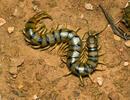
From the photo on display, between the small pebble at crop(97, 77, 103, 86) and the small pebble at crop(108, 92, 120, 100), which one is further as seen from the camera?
the small pebble at crop(97, 77, 103, 86)

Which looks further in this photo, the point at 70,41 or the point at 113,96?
the point at 70,41

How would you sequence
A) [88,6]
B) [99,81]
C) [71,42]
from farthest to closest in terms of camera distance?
[88,6] < [71,42] < [99,81]

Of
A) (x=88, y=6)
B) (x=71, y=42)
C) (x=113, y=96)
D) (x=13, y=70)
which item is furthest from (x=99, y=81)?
(x=13, y=70)

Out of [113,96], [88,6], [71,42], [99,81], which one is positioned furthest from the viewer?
[88,6]

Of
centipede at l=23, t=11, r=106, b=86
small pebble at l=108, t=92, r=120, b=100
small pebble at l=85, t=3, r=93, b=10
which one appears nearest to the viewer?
small pebble at l=108, t=92, r=120, b=100

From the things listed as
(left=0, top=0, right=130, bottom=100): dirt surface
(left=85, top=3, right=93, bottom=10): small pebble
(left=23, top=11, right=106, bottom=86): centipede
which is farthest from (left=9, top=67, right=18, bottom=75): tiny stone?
(left=85, top=3, right=93, bottom=10): small pebble

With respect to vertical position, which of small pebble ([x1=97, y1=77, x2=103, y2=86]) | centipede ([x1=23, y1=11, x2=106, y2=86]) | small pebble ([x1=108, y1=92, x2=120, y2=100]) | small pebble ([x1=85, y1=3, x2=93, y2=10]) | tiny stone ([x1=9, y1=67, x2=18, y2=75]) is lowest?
small pebble ([x1=108, y1=92, x2=120, y2=100])

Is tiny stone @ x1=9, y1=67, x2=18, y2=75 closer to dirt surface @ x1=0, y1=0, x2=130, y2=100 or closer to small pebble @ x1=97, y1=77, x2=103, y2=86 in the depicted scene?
dirt surface @ x1=0, y1=0, x2=130, y2=100

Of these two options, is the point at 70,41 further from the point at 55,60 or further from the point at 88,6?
the point at 88,6

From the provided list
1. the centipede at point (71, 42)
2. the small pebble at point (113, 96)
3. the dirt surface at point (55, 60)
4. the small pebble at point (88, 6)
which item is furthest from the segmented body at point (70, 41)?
the small pebble at point (88, 6)
